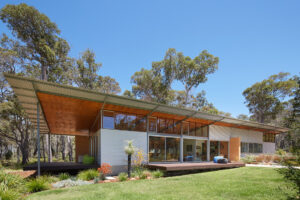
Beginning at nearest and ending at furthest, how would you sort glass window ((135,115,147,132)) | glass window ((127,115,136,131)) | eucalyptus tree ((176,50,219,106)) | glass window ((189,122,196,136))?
glass window ((127,115,136,131))
glass window ((135,115,147,132))
glass window ((189,122,196,136))
eucalyptus tree ((176,50,219,106))

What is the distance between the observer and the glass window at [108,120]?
10500 millimetres

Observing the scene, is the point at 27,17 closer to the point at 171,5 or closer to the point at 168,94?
the point at 171,5

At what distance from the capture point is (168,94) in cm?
2548

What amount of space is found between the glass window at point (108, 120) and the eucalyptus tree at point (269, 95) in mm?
27443

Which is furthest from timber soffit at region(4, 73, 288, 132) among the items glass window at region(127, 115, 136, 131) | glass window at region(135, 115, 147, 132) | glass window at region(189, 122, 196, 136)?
glass window at region(189, 122, 196, 136)

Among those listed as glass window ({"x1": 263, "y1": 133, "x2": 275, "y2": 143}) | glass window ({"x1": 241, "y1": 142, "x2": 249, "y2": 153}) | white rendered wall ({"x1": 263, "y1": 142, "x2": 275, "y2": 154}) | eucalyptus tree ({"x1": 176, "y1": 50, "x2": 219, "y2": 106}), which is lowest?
white rendered wall ({"x1": 263, "y1": 142, "x2": 275, "y2": 154})

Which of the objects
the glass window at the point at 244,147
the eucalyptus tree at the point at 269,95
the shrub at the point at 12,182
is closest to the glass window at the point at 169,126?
the shrub at the point at 12,182

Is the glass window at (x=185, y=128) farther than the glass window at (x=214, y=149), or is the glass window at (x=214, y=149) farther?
the glass window at (x=214, y=149)

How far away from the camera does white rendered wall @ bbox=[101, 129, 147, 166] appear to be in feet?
33.2

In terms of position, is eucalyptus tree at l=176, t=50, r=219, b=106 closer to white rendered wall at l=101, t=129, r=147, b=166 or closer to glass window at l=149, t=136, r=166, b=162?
glass window at l=149, t=136, r=166, b=162

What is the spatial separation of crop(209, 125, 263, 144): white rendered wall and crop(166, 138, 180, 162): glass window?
4429 mm

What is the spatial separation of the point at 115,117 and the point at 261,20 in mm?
11865

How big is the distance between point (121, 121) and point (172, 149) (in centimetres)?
467

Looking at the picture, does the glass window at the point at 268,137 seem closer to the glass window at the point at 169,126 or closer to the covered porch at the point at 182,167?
the covered porch at the point at 182,167
